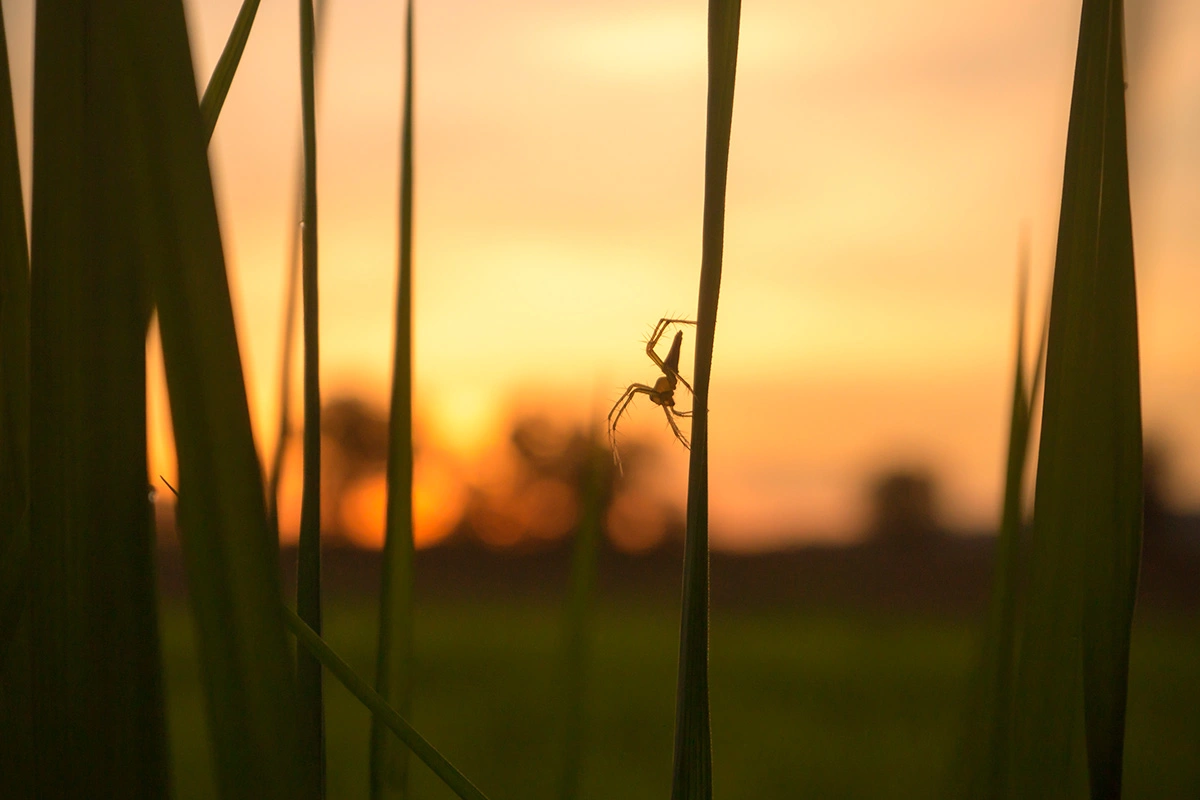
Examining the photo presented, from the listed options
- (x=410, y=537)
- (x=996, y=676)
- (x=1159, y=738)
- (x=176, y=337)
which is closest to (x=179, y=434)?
(x=176, y=337)

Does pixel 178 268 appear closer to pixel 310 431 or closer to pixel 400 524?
pixel 310 431

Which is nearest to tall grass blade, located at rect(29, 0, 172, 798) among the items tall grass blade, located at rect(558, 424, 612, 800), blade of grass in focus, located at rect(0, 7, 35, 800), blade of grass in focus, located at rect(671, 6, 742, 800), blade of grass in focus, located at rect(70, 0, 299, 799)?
blade of grass in focus, located at rect(70, 0, 299, 799)

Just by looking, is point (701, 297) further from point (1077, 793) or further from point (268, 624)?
point (1077, 793)

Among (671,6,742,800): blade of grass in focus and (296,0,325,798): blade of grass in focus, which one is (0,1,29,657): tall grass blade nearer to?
(296,0,325,798): blade of grass in focus

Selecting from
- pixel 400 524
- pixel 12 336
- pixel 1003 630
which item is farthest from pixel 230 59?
pixel 1003 630

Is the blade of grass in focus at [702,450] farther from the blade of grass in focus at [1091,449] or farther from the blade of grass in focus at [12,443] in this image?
the blade of grass in focus at [12,443]

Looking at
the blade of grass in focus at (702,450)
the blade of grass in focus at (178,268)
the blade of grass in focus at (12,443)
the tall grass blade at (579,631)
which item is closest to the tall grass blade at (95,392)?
the blade of grass in focus at (178,268)
